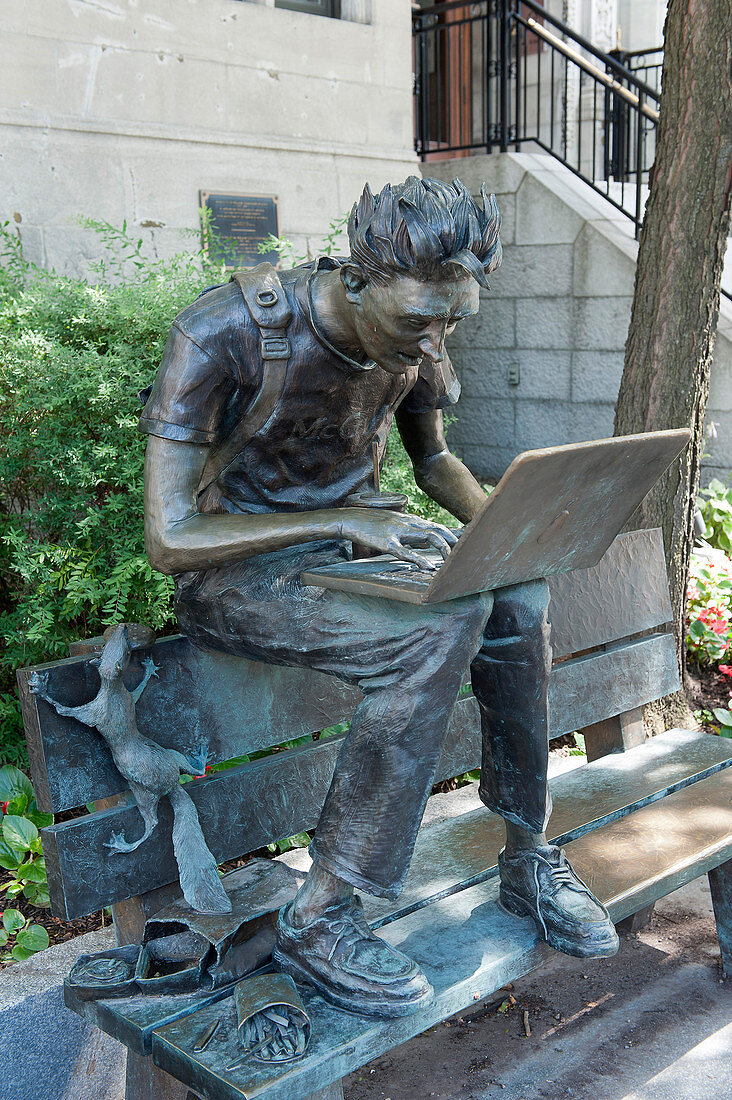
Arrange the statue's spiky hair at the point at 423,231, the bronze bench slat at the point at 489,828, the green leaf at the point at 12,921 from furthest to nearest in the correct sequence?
1. the green leaf at the point at 12,921
2. the bronze bench slat at the point at 489,828
3. the statue's spiky hair at the point at 423,231

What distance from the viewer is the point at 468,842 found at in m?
2.83

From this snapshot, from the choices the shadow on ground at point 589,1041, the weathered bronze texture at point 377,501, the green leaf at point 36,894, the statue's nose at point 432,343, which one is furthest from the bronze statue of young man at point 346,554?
the green leaf at point 36,894

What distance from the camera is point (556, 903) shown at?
2330 millimetres

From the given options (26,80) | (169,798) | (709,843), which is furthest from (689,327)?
(26,80)

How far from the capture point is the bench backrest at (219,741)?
2.21m

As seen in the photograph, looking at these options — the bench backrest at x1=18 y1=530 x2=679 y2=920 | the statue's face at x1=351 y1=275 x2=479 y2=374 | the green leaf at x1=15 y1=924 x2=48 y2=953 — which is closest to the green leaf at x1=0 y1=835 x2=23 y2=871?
the green leaf at x1=15 y1=924 x2=48 y2=953

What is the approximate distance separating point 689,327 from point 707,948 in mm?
2345

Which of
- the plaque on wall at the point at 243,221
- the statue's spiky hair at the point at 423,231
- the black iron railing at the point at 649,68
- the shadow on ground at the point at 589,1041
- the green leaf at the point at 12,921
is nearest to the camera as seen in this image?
the statue's spiky hair at the point at 423,231

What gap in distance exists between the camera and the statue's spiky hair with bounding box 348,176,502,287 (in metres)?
1.98

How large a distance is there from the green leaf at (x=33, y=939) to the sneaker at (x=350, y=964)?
111 centimetres

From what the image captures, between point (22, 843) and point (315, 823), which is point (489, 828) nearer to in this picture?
point (315, 823)

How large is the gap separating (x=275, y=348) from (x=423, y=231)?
0.43 m

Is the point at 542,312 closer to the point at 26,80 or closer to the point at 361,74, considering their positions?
the point at 361,74

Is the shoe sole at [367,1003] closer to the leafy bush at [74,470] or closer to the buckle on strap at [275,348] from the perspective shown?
the buckle on strap at [275,348]
